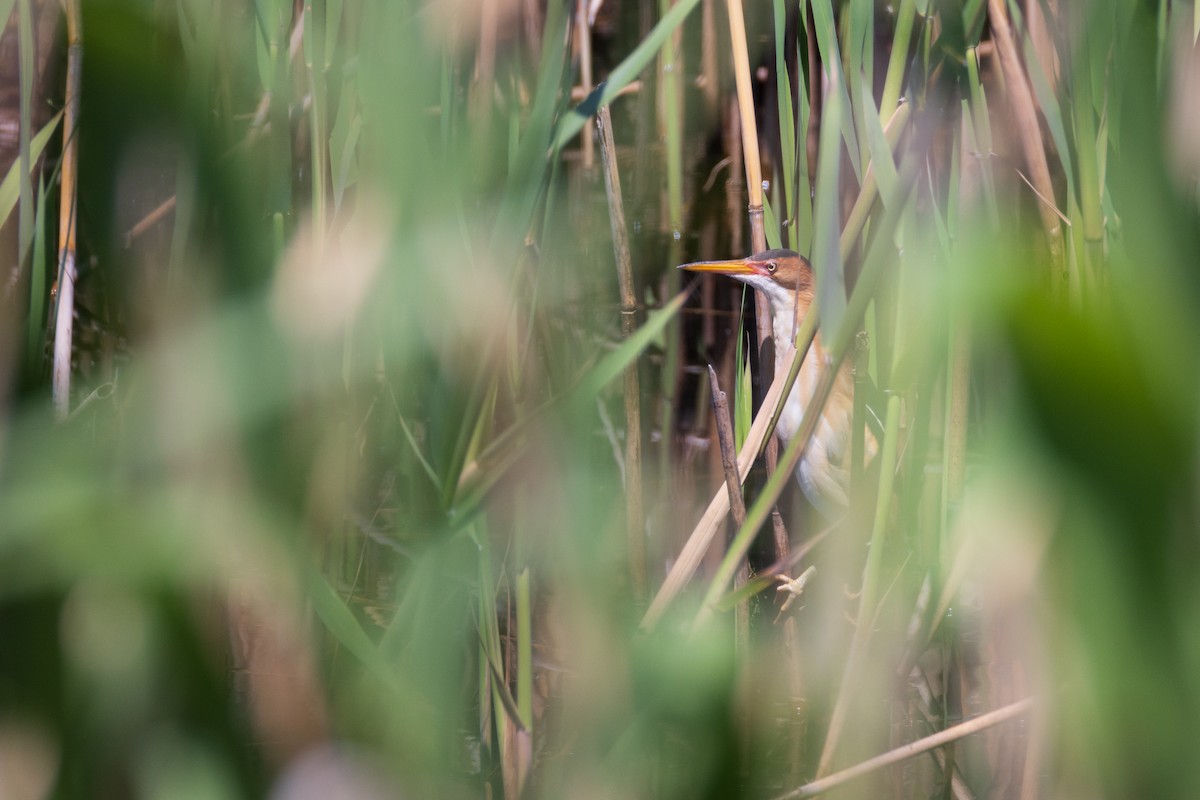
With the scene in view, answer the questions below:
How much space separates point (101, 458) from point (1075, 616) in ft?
0.82

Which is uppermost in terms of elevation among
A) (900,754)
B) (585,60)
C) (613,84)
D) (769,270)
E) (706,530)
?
(585,60)

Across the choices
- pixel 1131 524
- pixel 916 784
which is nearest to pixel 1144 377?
pixel 1131 524

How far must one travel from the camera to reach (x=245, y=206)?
0.88 ft

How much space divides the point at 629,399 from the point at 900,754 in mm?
340

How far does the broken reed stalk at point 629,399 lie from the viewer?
89 centimetres

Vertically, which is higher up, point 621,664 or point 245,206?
point 245,206

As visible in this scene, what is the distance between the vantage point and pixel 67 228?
0.88m

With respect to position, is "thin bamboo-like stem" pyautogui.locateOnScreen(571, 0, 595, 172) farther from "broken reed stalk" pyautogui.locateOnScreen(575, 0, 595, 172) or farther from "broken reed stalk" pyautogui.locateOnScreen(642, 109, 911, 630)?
"broken reed stalk" pyautogui.locateOnScreen(642, 109, 911, 630)

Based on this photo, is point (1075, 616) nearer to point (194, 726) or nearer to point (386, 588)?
point (194, 726)

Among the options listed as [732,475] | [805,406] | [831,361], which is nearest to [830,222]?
[831,361]

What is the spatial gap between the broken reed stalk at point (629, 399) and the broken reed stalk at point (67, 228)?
392mm

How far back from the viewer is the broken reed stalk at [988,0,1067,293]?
1029 mm

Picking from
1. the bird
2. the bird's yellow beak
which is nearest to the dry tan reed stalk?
the bird

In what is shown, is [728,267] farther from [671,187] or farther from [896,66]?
[896,66]
